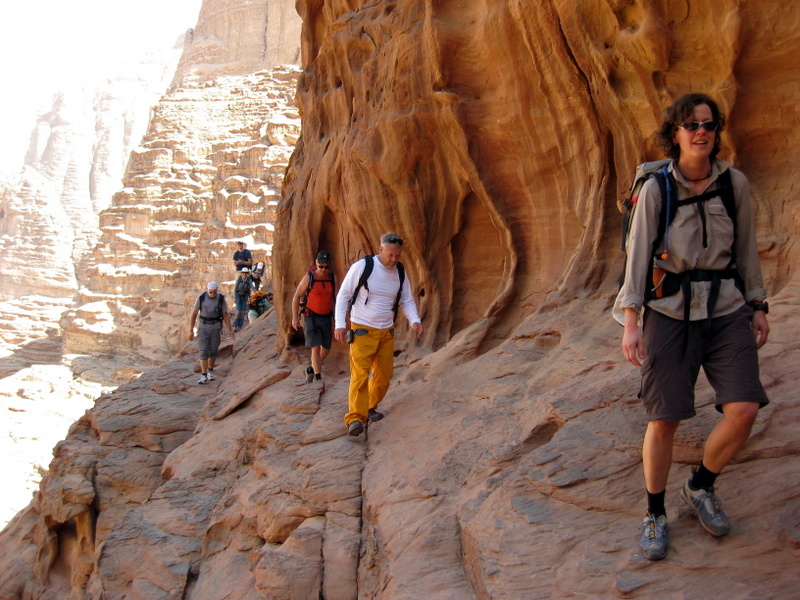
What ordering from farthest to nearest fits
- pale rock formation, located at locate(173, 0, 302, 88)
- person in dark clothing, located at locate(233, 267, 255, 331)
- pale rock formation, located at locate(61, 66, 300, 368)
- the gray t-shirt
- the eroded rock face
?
pale rock formation, located at locate(173, 0, 302, 88)
the eroded rock face
pale rock formation, located at locate(61, 66, 300, 368)
person in dark clothing, located at locate(233, 267, 255, 331)
the gray t-shirt

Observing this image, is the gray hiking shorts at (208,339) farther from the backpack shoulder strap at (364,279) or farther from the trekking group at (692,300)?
the trekking group at (692,300)

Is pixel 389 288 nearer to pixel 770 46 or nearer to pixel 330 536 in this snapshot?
pixel 330 536

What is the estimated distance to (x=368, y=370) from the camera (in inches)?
201

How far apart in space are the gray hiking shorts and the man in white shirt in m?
5.10

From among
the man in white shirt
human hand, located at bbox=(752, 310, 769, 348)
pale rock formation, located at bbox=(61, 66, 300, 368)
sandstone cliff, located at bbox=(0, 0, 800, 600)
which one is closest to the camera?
human hand, located at bbox=(752, 310, 769, 348)

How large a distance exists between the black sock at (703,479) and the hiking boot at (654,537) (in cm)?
18

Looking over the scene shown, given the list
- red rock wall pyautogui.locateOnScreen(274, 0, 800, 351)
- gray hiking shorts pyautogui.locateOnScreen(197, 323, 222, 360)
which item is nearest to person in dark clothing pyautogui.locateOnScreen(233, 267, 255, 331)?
gray hiking shorts pyautogui.locateOnScreen(197, 323, 222, 360)

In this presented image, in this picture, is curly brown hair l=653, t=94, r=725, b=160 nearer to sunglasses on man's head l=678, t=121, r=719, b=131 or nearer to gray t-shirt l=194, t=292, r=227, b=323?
sunglasses on man's head l=678, t=121, r=719, b=131

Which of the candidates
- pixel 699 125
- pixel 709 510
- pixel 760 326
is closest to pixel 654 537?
pixel 709 510

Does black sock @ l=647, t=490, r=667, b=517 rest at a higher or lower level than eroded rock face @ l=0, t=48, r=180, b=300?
lower

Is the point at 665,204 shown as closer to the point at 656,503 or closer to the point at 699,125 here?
the point at 699,125

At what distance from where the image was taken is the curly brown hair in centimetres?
257

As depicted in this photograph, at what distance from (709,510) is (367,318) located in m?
2.92

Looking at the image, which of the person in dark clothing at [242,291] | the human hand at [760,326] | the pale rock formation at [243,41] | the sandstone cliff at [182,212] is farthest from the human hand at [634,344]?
the pale rock formation at [243,41]
